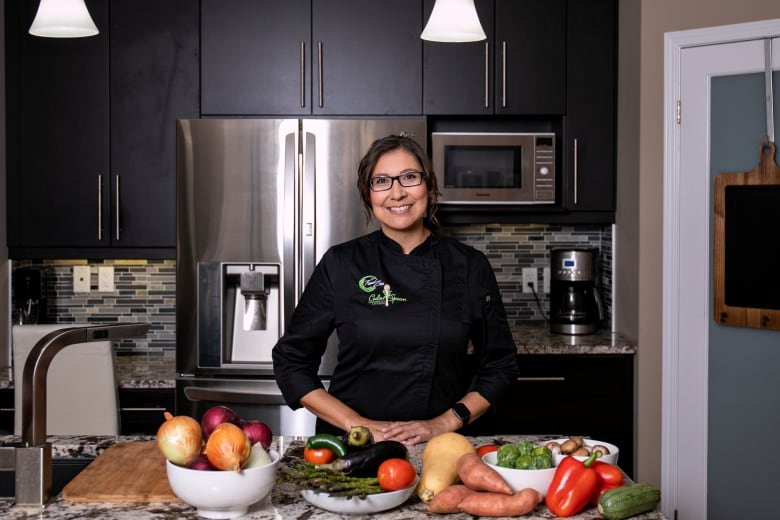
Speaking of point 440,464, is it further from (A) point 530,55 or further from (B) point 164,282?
(B) point 164,282

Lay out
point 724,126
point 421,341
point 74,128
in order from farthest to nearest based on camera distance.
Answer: point 74,128
point 724,126
point 421,341

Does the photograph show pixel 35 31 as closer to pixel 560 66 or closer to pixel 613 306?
pixel 560 66

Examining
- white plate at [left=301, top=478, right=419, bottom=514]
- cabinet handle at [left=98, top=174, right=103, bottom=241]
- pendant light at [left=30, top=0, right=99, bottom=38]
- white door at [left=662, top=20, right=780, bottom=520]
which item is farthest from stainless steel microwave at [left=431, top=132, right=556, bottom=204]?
white plate at [left=301, top=478, right=419, bottom=514]

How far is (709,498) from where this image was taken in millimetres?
3559

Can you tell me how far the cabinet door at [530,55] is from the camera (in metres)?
3.85

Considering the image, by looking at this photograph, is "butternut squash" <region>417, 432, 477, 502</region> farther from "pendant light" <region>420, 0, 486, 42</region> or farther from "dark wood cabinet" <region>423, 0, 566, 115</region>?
"dark wood cabinet" <region>423, 0, 566, 115</region>

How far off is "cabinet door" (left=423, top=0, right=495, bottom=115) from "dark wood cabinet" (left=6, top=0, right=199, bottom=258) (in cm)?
96

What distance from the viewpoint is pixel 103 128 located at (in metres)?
3.81

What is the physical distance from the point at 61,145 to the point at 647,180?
235 cm

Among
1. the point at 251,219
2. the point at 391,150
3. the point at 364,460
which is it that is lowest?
the point at 364,460

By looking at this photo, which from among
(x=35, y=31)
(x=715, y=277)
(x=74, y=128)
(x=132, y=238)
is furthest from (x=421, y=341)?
(x=74, y=128)

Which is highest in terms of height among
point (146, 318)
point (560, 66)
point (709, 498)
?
point (560, 66)

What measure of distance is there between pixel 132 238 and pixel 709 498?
8.19ft

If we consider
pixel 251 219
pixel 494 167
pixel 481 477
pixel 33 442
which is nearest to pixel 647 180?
pixel 494 167
